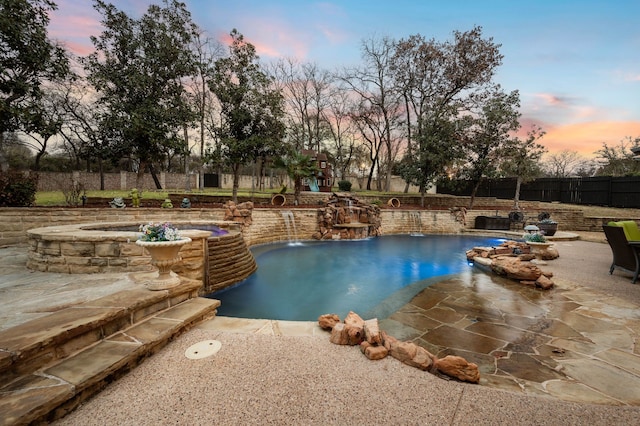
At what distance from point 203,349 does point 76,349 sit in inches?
37.2

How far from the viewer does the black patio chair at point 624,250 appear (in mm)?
4961

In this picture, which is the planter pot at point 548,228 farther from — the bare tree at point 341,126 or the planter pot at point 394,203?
the bare tree at point 341,126

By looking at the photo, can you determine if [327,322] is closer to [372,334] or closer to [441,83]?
[372,334]

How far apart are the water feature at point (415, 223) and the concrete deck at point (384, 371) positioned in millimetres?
11325

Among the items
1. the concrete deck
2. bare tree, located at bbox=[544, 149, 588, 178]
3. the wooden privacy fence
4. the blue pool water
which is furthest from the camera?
bare tree, located at bbox=[544, 149, 588, 178]

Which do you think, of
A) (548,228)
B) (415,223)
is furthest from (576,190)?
(415,223)

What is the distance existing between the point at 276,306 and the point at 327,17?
9180 millimetres

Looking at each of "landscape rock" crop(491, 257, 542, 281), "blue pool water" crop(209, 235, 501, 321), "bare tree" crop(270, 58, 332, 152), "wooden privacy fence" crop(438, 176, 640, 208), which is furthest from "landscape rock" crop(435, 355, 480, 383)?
"bare tree" crop(270, 58, 332, 152)

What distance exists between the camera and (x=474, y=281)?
Result: 19.1 feet

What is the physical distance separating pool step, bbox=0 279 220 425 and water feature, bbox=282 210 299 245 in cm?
940

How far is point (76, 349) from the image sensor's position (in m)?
2.06

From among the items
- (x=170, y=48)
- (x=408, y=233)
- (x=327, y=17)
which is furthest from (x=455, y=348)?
(x=170, y=48)

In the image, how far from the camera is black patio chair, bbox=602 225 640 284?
496 centimetres

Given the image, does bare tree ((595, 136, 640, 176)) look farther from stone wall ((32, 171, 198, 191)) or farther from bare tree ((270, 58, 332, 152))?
stone wall ((32, 171, 198, 191))
